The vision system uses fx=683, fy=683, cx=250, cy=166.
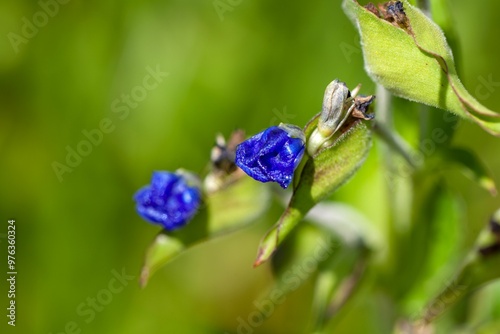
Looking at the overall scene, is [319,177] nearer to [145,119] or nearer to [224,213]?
[224,213]

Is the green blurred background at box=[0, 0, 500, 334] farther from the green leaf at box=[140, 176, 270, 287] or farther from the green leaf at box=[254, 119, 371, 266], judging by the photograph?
the green leaf at box=[254, 119, 371, 266]

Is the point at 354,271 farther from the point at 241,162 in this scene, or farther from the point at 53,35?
the point at 53,35

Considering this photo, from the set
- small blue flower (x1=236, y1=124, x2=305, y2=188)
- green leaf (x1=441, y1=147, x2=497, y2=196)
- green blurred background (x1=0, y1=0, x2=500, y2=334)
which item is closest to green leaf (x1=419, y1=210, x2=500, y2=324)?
green leaf (x1=441, y1=147, x2=497, y2=196)

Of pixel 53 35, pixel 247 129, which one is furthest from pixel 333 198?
pixel 53 35

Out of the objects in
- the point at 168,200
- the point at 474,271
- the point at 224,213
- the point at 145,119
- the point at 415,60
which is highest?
the point at 415,60

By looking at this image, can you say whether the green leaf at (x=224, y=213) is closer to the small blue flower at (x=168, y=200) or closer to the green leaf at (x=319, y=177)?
the small blue flower at (x=168, y=200)

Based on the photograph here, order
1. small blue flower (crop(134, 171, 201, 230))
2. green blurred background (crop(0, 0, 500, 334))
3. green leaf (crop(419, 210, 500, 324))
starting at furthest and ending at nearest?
green blurred background (crop(0, 0, 500, 334)) → green leaf (crop(419, 210, 500, 324)) → small blue flower (crop(134, 171, 201, 230))

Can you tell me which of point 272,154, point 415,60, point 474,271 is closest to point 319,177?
point 272,154
